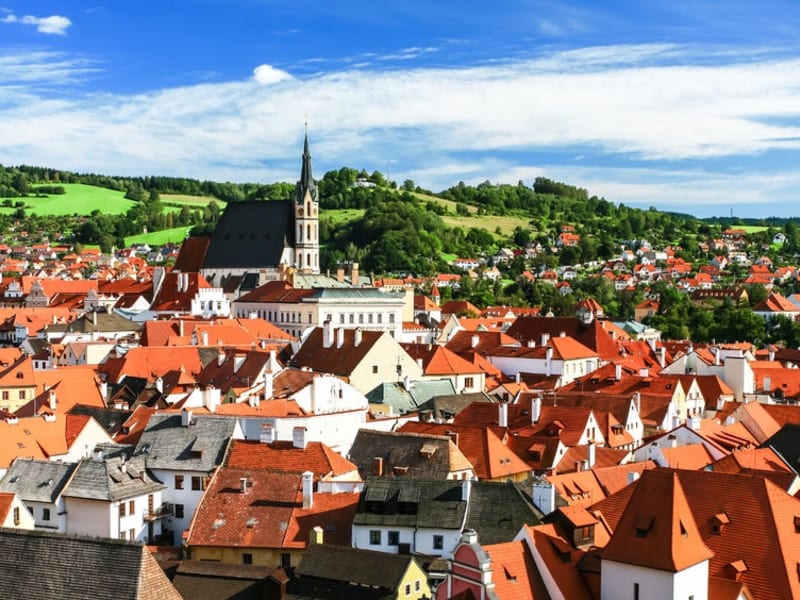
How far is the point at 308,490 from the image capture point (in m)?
38.8

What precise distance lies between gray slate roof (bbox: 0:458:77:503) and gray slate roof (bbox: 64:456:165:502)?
22.7 inches

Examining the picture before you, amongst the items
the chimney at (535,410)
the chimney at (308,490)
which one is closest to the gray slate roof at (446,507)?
the chimney at (308,490)

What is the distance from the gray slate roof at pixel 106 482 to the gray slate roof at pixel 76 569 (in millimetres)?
18814

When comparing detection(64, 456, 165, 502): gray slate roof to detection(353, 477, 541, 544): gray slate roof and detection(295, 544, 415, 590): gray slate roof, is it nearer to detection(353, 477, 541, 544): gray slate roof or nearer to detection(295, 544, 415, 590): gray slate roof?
detection(353, 477, 541, 544): gray slate roof

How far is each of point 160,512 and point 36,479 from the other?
16.6 ft

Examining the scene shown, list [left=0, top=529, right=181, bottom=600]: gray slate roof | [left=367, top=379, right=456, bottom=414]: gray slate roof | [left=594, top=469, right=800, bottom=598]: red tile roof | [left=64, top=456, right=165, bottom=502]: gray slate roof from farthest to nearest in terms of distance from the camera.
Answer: [left=367, top=379, right=456, bottom=414]: gray slate roof
[left=64, top=456, right=165, bottom=502]: gray slate roof
[left=594, top=469, right=800, bottom=598]: red tile roof
[left=0, top=529, right=181, bottom=600]: gray slate roof

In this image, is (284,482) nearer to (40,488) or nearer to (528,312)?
(40,488)

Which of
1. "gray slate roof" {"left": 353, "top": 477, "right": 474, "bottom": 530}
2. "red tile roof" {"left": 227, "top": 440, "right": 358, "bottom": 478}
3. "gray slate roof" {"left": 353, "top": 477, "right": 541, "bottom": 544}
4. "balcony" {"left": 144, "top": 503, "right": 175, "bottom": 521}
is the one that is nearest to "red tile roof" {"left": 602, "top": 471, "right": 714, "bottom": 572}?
"gray slate roof" {"left": 353, "top": 477, "right": 541, "bottom": 544}

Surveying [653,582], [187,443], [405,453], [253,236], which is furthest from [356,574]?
[253,236]

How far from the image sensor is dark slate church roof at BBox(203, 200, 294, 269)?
13100cm

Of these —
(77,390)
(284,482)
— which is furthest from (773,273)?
(284,482)

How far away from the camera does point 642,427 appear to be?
61219 millimetres

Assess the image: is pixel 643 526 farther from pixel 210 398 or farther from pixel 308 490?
pixel 210 398

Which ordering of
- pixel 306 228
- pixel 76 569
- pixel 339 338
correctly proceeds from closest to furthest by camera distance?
pixel 76 569
pixel 339 338
pixel 306 228
